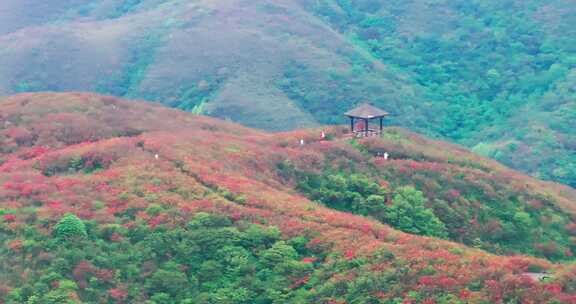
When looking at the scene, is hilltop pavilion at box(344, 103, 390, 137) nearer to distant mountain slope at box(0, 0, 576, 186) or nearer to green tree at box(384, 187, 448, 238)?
green tree at box(384, 187, 448, 238)

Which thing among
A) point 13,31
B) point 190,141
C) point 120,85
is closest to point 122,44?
point 120,85

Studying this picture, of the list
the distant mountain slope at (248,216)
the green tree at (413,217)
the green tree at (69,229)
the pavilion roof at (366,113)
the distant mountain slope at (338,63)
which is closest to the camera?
the distant mountain slope at (248,216)

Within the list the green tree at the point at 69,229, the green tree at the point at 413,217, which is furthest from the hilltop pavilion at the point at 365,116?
the green tree at the point at 69,229

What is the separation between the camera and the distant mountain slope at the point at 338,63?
75.0m

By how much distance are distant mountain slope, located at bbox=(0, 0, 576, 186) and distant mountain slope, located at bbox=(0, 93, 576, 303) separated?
31.5m

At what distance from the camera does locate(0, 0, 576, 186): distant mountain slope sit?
7500 cm

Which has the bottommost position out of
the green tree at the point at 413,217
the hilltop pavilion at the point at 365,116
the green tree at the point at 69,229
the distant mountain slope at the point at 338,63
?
the distant mountain slope at the point at 338,63

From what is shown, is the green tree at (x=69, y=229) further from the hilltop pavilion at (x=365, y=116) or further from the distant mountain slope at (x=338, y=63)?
the distant mountain slope at (x=338, y=63)

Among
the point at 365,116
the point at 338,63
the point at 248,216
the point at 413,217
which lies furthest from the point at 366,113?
the point at 338,63

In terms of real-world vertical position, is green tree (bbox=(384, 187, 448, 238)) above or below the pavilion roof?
below

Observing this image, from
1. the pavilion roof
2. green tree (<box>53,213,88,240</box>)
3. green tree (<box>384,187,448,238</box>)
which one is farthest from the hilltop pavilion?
green tree (<box>53,213,88,240</box>)

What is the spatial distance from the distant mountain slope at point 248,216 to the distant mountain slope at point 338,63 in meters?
31.5

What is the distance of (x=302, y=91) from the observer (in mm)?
78000

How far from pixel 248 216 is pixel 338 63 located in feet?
182
